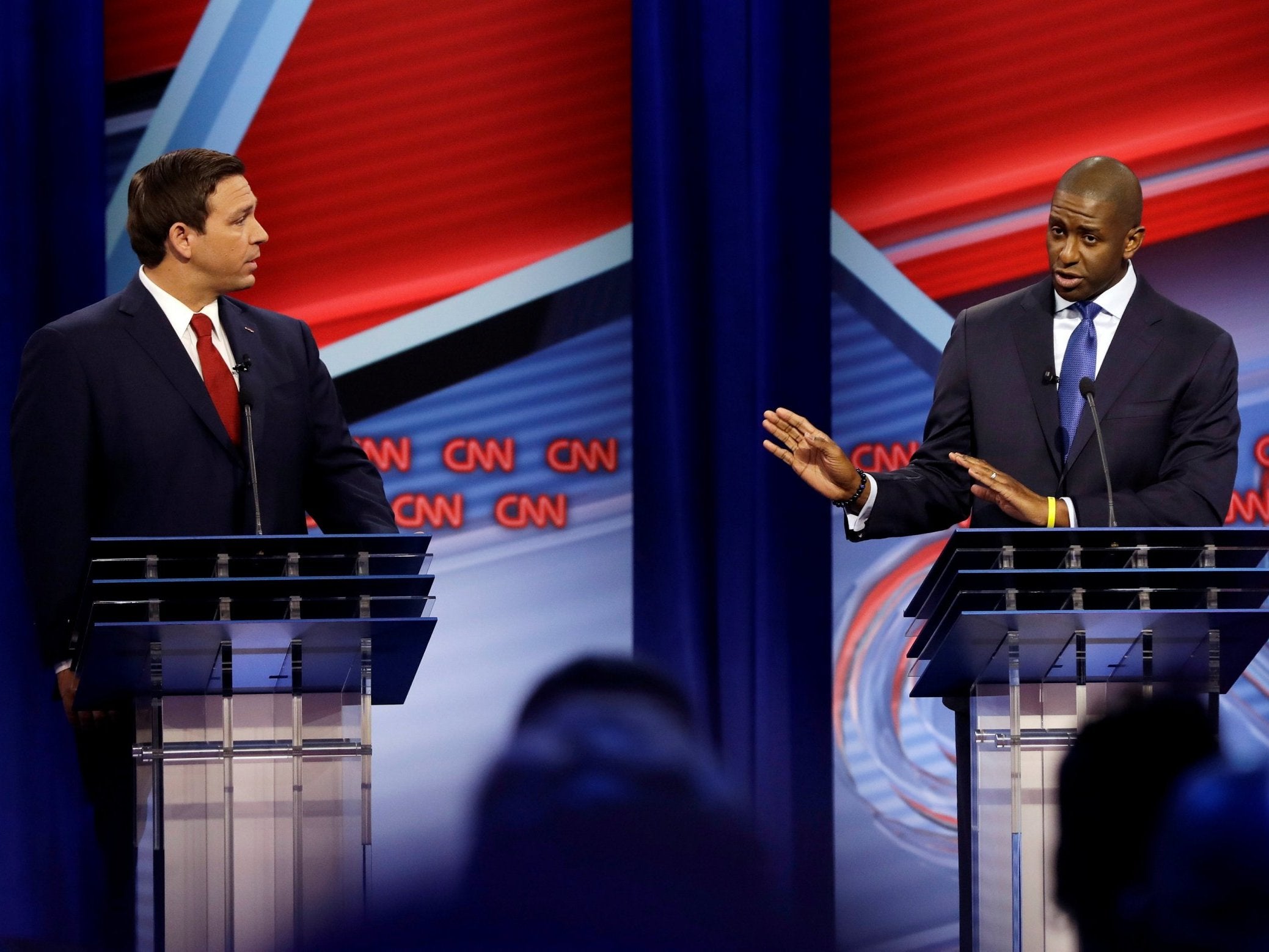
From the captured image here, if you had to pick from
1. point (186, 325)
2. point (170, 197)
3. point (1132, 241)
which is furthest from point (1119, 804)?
point (170, 197)

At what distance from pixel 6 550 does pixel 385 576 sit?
81.9 inches

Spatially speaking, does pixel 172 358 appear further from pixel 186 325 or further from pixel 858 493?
pixel 858 493

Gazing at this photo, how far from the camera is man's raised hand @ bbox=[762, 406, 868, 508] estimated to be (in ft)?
10.7

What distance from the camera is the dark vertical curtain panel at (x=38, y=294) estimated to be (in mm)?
4281

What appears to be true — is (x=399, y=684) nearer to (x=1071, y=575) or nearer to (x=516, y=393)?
(x=1071, y=575)

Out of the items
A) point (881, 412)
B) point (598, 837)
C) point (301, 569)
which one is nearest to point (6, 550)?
point (598, 837)

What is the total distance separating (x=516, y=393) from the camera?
4.75m

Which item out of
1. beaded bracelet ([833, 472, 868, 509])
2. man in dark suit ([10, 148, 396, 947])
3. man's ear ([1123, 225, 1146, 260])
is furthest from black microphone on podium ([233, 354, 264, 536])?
man's ear ([1123, 225, 1146, 260])

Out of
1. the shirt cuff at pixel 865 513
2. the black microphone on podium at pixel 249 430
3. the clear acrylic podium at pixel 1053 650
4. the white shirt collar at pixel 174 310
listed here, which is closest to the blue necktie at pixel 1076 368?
the shirt cuff at pixel 865 513

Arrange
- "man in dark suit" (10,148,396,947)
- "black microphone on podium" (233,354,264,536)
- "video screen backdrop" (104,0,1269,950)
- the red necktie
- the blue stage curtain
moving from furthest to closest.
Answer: "video screen backdrop" (104,0,1269,950), the blue stage curtain, the red necktie, "man in dark suit" (10,148,396,947), "black microphone on podium" (233,354,264,536)

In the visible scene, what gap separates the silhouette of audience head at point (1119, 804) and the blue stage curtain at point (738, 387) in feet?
6.21

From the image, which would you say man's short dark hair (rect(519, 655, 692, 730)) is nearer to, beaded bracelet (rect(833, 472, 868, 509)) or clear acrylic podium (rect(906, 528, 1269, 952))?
beaded bracelet (rect(833, 472, 868, 509))

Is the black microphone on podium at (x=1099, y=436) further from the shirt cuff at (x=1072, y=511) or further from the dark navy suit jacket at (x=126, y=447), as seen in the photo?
the dark navy suit jacket at (x=126, y=447)

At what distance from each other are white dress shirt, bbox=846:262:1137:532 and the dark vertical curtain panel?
2.09 meters
